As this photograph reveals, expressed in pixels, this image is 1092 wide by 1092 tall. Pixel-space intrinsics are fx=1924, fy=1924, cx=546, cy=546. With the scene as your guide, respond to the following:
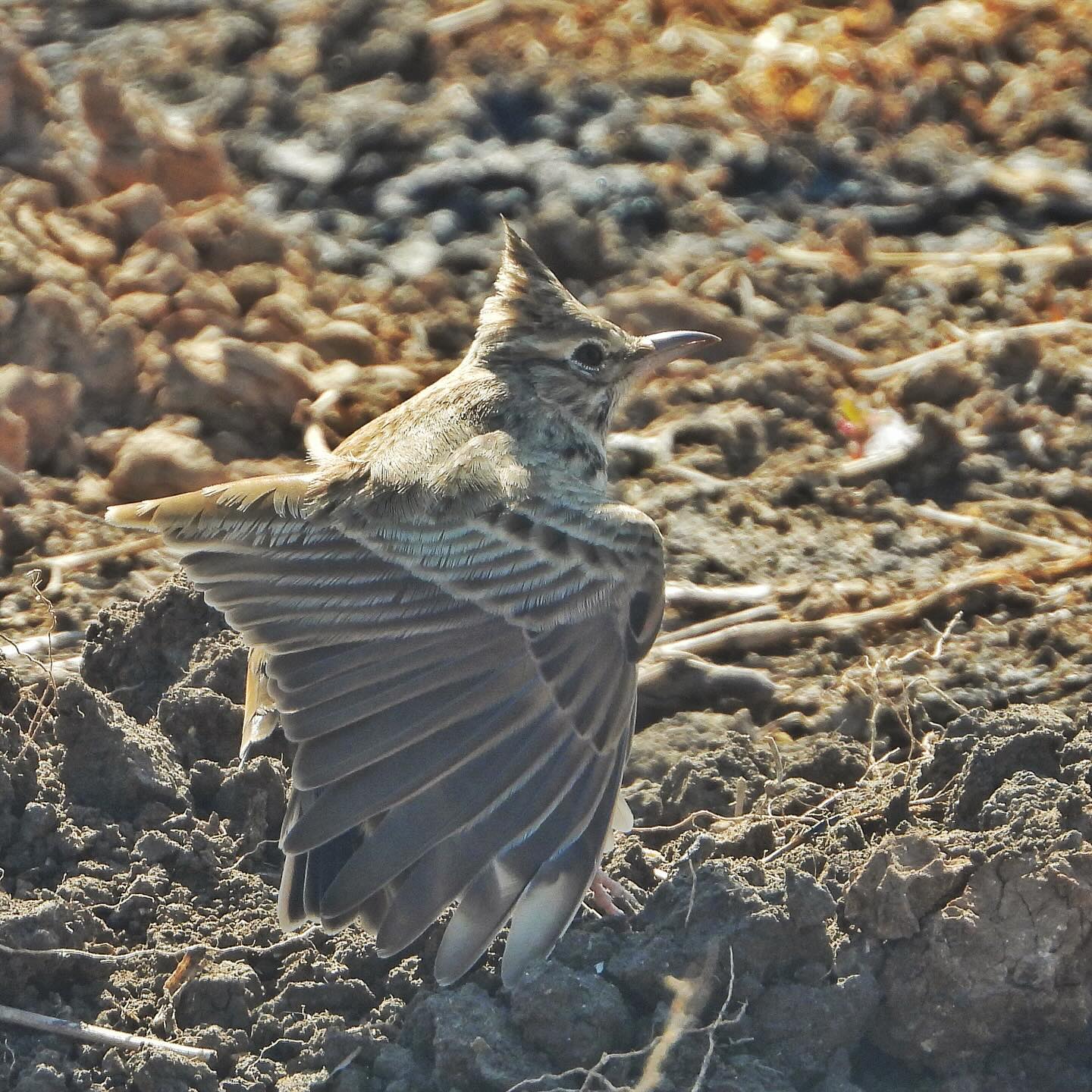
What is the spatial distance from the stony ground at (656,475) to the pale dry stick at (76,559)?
27 mm

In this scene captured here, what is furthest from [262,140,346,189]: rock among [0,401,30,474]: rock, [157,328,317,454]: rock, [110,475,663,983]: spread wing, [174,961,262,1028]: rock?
[174,961,262,1028]: rock

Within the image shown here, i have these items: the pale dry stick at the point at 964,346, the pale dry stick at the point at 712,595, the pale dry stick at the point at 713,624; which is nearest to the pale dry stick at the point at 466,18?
the pale dry stick at the point at 964,346

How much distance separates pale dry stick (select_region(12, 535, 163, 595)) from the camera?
6297 mm

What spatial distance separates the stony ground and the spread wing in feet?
0.92

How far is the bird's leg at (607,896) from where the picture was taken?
4.79 metres

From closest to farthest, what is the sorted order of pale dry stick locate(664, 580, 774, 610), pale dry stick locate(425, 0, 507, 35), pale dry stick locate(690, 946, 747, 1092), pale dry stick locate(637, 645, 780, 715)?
1. pale dry stick locate(690, 946, 747, 1092)
2. pale dry stick locate(637, 645, 780, 715)
3. pale dry stick locate(664, 580, 774, 610)
4. pale dry stick locate(425, 0, 507, 35)

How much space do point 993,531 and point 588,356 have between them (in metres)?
1.63

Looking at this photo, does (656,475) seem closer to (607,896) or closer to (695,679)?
(695,679)

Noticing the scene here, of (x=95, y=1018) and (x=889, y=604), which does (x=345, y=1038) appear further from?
(x=889, y=604)

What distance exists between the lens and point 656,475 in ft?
22.7

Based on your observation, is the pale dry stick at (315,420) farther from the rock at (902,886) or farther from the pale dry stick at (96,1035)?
the rock at (902,886)

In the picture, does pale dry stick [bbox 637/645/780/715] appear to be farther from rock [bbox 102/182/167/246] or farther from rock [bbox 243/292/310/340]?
rock [bbox 102/182/167/246]

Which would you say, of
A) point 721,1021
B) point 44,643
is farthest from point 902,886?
point 44,643

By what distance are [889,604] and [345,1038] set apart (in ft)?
8.92
